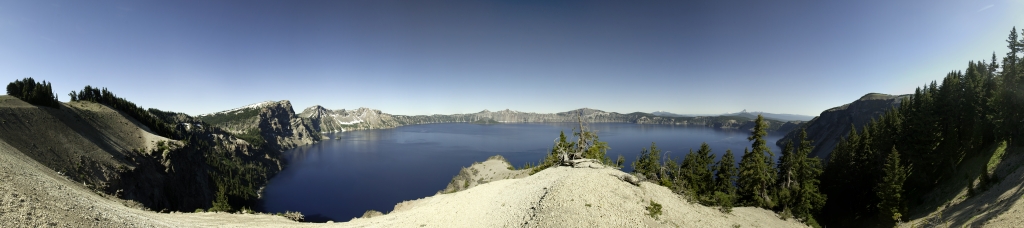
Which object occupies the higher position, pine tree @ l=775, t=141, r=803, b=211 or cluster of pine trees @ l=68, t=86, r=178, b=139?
cluster of pine trees @ l=68, t=86, r=178, b=139

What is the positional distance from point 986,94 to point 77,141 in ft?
455

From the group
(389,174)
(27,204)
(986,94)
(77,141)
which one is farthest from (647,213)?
A: (389,174)

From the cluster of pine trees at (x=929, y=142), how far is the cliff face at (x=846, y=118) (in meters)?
115

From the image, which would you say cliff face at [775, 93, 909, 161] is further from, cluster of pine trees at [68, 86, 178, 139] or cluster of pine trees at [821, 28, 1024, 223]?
cluster of pine trees at [68, 86, 178, 139]

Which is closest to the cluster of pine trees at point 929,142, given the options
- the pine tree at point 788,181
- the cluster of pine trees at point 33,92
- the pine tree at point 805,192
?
the pine tree at point 805,192

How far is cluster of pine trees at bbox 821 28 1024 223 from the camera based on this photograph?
35.3 meters

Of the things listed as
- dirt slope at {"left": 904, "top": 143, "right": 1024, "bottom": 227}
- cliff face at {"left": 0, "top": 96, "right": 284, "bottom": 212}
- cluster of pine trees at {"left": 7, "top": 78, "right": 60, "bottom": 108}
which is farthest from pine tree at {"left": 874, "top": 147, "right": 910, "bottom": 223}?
cluster of pine trees at {"left": 7, "top": 78, "right": 60, "bottom": 108}

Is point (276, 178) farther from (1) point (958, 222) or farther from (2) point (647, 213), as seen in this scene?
(1) point (958, 222)

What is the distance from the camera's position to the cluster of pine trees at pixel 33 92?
189 ft

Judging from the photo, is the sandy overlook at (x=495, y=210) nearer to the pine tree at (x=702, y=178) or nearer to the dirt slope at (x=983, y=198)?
the dirt slope at (x=983, y=198)

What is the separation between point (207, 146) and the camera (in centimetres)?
15800

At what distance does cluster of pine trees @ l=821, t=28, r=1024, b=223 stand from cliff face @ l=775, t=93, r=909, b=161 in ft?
377

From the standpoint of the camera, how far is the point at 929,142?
4262 cm

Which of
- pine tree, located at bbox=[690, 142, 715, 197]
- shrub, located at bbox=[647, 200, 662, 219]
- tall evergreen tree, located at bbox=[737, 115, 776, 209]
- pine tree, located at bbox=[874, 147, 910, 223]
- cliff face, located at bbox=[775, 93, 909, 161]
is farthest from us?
cliff face, located at bbox=[775, 93, 909, 161]
